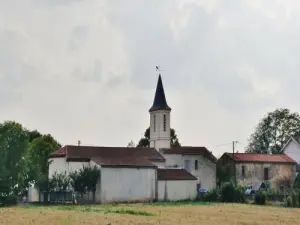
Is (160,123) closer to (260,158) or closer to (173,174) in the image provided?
(173,174)

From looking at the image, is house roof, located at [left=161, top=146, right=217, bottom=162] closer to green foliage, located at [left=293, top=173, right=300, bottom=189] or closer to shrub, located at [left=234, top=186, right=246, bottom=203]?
shrub, located at [left=234, top=186, right=246, bottom=203]

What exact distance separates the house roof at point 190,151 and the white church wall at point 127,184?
7485mm

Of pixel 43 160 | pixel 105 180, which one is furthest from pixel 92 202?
pixel 43 160

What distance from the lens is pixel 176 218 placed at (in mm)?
46094

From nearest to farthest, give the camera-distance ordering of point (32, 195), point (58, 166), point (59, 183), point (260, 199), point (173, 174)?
point (59, 183)
point (260, 199)
point (58, 166)
point (32, 195)
point (173, 174)

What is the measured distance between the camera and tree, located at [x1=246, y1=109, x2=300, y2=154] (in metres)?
114

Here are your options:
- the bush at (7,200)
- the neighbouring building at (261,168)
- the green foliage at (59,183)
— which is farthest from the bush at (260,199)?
the bush at (7,200)

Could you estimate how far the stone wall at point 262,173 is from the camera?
92125 millimetres

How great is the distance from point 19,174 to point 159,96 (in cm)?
2553

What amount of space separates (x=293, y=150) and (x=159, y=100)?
2722 cm

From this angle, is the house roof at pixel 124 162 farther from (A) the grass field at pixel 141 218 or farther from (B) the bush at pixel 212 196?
(A) the grass field at pixel 141 218

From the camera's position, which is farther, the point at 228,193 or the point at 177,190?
the point at 177,190

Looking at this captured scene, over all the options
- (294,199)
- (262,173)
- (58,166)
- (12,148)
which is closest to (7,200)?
(12,148)

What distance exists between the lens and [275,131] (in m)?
115
